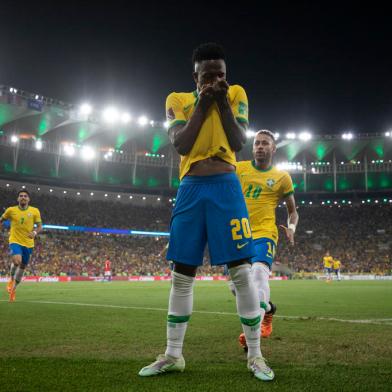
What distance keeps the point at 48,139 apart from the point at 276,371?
49.9 metres

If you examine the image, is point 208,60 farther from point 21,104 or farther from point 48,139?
point 48,139

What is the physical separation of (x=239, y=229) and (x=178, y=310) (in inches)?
31.8

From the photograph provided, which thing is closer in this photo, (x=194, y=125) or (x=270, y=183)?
(x=194, y=125)

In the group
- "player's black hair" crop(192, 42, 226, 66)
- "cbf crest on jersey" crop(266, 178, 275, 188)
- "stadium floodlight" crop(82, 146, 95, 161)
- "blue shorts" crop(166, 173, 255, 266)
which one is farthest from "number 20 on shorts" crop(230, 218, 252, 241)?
"stadium floodlight" crop(82, 146, 95, 161)

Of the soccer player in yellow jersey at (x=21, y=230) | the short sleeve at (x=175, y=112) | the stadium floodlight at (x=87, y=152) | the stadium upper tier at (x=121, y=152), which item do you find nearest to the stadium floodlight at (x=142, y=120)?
the stadium upper tier at (x=121, y=152)

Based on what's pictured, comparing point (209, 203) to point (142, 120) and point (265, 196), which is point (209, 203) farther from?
point (142, 120)

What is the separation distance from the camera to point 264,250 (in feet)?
18.1

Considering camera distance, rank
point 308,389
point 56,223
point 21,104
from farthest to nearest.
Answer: point 56,223, point 21,104, point 308,389

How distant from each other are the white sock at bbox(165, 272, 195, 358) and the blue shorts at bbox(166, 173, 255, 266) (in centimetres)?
19

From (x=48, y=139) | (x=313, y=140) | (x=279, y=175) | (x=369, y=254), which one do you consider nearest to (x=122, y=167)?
(x=48, y=139)

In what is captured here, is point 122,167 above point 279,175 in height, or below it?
above

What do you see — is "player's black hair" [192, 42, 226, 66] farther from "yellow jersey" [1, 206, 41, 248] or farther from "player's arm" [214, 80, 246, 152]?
"yellow jersey" [1, 206, 41, 248]

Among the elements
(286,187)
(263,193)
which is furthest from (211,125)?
(286,187)

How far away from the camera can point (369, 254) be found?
173 ft
